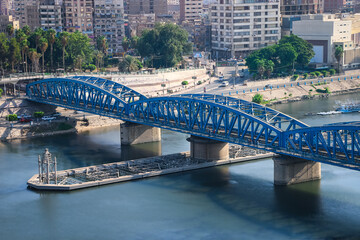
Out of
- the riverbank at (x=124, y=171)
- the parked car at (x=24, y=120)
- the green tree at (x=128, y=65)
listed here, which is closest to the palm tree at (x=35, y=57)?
the green tree at (x=128, y=65)

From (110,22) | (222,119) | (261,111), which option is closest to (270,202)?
(261,111)

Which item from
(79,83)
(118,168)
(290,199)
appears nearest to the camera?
(290,199)

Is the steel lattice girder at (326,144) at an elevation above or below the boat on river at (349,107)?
above

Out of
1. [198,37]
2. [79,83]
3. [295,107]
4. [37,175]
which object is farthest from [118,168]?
[198,37]

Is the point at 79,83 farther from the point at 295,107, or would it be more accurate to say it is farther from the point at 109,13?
the point at 109,13

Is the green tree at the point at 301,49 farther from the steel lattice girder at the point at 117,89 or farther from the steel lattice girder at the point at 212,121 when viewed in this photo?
the steel lattice girder at the point at 212,121

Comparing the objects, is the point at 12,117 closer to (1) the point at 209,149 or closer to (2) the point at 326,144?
(1) the point at 209,149
